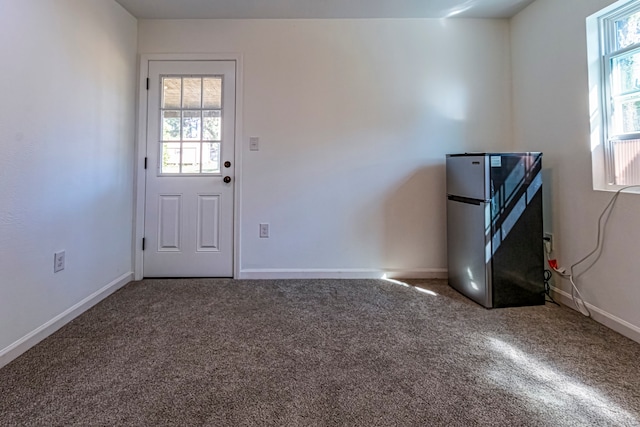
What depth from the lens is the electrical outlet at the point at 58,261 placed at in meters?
1.76

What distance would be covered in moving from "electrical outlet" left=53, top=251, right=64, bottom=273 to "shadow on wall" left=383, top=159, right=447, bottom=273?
235cm

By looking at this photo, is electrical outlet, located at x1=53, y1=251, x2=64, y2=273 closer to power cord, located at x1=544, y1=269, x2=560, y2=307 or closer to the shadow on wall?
Answer: the shadow on wall

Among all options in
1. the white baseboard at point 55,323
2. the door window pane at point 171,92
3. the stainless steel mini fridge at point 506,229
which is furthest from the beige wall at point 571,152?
the white baseboard at point 55,323

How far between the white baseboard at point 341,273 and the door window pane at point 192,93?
156 centimetres

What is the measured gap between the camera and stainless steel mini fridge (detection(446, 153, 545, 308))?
201cm

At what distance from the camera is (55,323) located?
5.68ft

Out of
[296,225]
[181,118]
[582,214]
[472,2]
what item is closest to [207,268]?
[296,225]

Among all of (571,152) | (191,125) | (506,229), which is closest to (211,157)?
(191,125)

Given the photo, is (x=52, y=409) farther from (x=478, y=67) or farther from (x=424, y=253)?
(x=478, y=67)

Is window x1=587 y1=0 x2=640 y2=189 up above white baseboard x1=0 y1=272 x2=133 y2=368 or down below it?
above

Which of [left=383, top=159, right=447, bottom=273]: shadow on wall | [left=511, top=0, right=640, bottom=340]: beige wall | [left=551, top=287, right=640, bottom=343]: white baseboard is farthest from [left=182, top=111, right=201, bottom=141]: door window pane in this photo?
[left=551, top=287, right=640, bottom=343]: white baseboard

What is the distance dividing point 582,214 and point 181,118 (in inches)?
126

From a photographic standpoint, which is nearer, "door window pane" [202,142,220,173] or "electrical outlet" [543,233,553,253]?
"electrical outlet" [543,233,553,253]

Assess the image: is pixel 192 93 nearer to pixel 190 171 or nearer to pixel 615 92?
pixel 190 171
